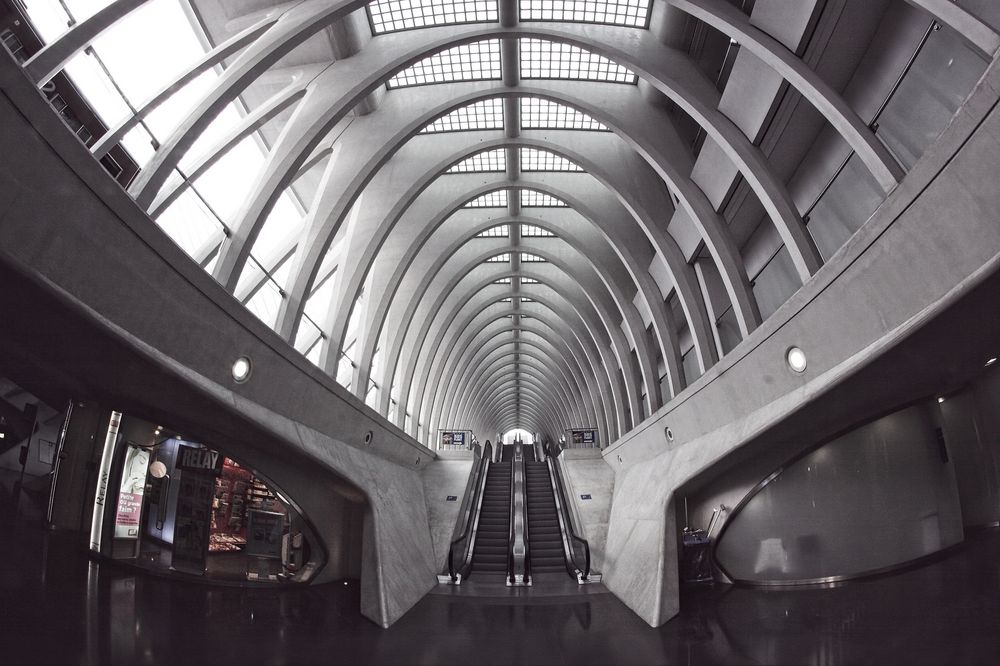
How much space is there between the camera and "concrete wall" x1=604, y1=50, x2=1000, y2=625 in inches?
196

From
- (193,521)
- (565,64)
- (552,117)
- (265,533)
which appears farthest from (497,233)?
(193,521)

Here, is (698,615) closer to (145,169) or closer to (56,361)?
(56,361)

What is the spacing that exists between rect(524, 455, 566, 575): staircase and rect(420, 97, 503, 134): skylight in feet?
39.5

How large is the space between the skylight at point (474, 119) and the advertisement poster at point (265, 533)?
11.5 m

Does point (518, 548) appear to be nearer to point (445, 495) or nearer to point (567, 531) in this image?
point (567, 531)

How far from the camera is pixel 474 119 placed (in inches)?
646

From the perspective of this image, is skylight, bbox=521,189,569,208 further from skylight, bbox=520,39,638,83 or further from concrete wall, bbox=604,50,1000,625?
concrete wall, bbox=604,50,1000,625

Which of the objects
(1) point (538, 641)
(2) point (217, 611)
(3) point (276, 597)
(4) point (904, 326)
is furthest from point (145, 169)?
(4) point (904, 326)

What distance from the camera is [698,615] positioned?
8070mm

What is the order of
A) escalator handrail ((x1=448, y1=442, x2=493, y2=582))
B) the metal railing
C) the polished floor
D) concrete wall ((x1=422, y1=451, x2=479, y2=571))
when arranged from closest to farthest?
the polished floor < the metal railing < escalator handrail ((x1=448, y1=442, x2=493, y2=582)) < concrete wall ((x1=422, y1=451, x2=479, y2=571))

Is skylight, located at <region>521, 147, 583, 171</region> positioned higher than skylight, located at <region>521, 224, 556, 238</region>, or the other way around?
skylight, located at <region>521, 147, 583, 171</region>

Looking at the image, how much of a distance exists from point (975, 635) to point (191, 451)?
9213mm

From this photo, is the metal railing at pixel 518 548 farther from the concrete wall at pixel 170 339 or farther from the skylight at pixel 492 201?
the skylight at pixel 492 201

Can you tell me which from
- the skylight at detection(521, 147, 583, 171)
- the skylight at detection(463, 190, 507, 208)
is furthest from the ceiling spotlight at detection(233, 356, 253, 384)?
the skylight at detection(463, 190, 507, 208)
